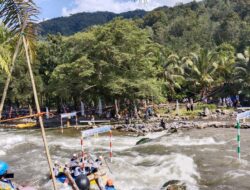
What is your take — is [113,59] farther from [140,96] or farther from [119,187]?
[119,187]

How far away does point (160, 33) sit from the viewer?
94188 mm

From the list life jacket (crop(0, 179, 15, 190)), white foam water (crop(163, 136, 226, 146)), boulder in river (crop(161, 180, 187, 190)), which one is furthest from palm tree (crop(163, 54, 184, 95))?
life jacket (crop(0, 179, 15, 190))

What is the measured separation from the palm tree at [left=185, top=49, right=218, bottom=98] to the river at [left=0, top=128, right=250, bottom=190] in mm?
15345

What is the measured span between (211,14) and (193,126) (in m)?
85.0

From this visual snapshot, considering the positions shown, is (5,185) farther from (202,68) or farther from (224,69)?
(224,69)

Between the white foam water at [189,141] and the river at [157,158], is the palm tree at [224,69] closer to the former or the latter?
the river at [157,158]

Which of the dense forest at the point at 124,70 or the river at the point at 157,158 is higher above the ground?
the dense forest at the point at 124,70

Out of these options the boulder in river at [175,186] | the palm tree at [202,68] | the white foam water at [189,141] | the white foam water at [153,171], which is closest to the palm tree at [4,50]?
the boulder in river at [175,186]

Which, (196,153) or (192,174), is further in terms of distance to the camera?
(196,153)

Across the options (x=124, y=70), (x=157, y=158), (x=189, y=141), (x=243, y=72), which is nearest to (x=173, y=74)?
(x=243, y=72)

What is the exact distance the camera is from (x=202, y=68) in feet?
140

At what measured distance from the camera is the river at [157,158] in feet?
52.3

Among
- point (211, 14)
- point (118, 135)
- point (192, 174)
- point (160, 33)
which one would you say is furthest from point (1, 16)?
point (211, 14)

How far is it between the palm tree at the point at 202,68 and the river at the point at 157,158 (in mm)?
15345
